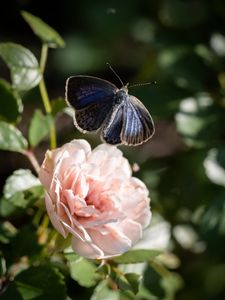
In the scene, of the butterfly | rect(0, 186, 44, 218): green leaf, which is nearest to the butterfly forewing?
the butterfly

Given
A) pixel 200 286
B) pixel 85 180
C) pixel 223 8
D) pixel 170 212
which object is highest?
pixel 85 180

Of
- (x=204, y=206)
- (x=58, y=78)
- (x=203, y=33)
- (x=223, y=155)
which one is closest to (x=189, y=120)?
(x=223, y=155)

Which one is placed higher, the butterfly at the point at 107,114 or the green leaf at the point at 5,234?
the butterfly at the point at 107,114

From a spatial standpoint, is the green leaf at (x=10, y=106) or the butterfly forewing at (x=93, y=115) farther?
the green leaf at (x=10, y=106)

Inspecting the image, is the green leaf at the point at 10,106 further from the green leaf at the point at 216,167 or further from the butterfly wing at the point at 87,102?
the green leaf at the point at 216,167

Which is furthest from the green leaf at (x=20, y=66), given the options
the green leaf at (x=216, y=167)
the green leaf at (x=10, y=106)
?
the green leaf at (x=216, y=167)

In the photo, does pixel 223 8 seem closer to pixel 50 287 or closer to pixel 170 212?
pixel 170 212
